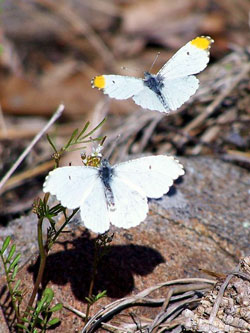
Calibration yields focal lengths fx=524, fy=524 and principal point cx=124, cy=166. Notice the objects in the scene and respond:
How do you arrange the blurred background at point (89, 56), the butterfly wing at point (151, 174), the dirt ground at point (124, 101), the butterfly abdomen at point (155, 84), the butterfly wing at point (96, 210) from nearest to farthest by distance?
the butterfly wing at point (96, 210)
the butterfly wing at point (151, 174)
the butterfly abdomen at point (155, 84)
the dirt ground at point (124, 101)
the blurred background at point (89, 56)

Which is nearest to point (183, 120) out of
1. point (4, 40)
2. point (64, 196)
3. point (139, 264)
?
point (139, 264)

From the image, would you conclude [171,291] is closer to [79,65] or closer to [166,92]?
[166,92]

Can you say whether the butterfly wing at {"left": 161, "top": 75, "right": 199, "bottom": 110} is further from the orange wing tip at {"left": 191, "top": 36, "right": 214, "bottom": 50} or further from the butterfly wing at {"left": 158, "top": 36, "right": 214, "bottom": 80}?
the orange wing tip at {"left": 191, "top": 36, "right": 214, "bottom": 50}

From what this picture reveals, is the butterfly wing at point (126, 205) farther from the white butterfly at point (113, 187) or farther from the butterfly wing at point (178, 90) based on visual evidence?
the butterfly wing at point (178, 90)

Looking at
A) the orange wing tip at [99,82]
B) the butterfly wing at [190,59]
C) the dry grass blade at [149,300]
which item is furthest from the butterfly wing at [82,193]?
the butterfly wing at [190,59]

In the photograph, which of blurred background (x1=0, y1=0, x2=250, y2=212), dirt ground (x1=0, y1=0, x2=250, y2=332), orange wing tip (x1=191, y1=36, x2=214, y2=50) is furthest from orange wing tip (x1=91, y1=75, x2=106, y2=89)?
→ blurred background (x1=0, y1=0, x2=250, y2=212)
